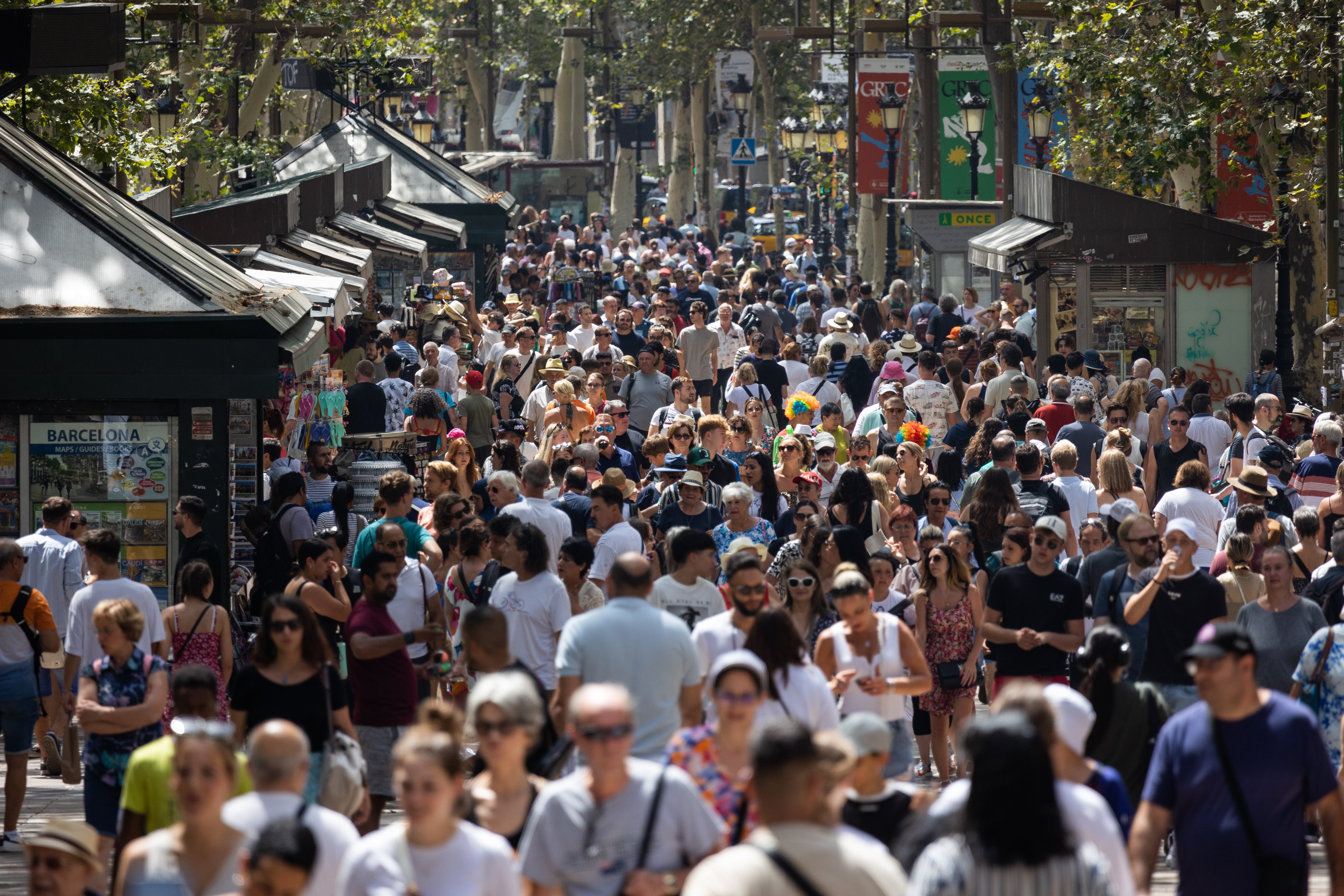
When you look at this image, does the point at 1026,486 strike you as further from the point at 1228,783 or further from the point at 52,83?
the point at 52,83

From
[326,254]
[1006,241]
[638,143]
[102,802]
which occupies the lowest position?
[102,802]

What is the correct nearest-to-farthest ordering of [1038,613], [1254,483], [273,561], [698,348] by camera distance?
[1038,613] → [1254,483] → [273,561] → [698,348]

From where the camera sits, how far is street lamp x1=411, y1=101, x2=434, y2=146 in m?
47.1

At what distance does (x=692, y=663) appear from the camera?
685 centimetres

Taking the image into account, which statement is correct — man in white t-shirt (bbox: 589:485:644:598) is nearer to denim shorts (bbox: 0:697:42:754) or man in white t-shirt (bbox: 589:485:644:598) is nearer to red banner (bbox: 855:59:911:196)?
denim shorts (bbox: 0:697:42:754)

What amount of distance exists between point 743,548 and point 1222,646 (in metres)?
3.08

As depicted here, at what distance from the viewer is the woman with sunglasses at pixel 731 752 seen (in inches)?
223

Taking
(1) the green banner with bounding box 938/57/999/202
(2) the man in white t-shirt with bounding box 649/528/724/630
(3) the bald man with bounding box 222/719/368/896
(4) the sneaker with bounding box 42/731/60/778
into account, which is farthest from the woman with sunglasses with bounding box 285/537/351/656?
(1) the green banner with bounding box 938/57/999/202

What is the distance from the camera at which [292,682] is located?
7.10 meters

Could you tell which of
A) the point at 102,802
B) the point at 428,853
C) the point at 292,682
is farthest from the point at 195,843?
the point at 102,802

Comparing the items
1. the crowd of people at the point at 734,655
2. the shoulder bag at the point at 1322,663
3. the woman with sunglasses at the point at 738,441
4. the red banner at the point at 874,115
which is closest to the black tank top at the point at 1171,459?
the crowd of people at the point at 734,655

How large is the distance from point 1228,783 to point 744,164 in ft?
138

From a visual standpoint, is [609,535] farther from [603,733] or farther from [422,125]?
[422,125]

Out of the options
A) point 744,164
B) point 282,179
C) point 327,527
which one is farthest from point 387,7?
point 327,527
